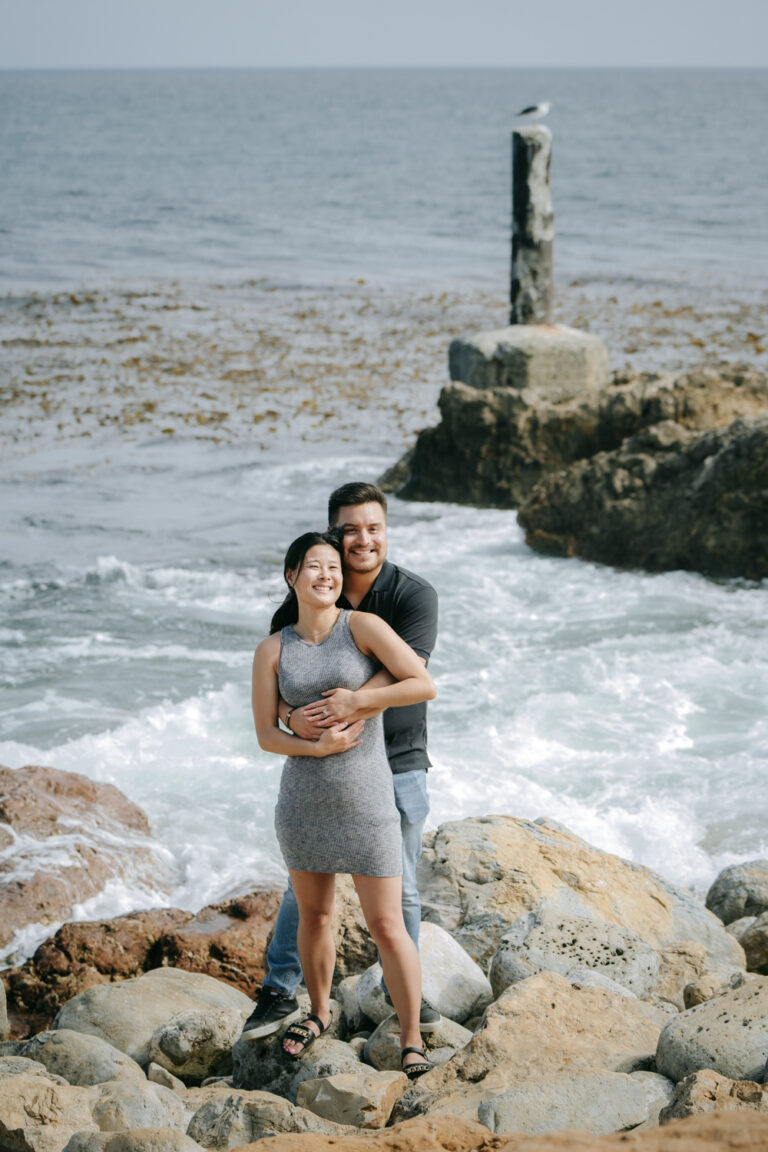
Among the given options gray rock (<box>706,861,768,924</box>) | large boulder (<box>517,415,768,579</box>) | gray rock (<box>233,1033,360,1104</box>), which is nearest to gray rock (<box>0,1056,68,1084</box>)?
gray rock (<box>233,1033,360,1104</box>)

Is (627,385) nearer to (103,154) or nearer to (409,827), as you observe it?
(409,827)

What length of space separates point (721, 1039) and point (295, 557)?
1775mm

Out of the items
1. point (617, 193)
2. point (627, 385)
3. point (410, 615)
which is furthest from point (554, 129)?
point (410, 615)

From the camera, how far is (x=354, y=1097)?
10.8ft

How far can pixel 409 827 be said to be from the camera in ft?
12.5

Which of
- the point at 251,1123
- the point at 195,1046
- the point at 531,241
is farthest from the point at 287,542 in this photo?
the point at 251,1123

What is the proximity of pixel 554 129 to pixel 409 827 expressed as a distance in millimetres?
89612

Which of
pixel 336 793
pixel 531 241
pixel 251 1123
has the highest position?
pixel 531 241

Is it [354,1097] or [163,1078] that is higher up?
[354,1097]

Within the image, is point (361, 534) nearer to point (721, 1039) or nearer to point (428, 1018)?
point (428, 1018)

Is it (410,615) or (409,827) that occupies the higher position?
(410,615)

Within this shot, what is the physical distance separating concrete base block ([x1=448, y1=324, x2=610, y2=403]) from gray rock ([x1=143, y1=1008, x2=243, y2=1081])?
9586 mm

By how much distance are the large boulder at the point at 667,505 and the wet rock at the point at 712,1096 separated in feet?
24.5

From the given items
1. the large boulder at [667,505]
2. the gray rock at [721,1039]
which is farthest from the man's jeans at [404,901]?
the large boulder at [667,505]
